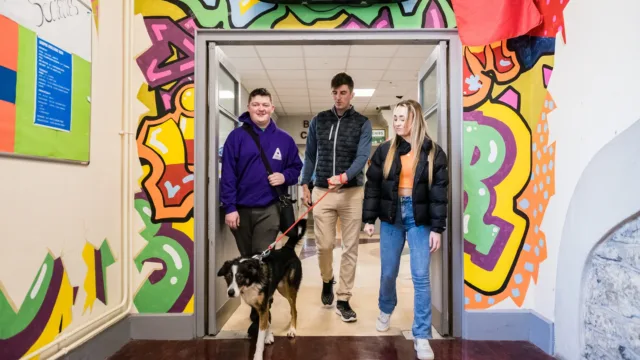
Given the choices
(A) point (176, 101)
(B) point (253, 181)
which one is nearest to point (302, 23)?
(A) point (176, 101)

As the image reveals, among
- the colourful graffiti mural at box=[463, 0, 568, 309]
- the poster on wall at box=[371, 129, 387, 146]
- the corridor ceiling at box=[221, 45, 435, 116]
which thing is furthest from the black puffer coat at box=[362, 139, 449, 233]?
the poster on wall at box=[371, 129, 387, 146]

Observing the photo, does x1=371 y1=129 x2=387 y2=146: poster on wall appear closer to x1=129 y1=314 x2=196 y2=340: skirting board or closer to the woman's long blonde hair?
the woman's long blonde hair

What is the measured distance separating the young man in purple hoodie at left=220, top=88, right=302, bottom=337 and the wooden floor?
0.94 ft

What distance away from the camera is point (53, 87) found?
6.05 feet

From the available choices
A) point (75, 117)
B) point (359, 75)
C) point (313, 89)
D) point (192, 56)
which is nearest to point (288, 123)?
point (313, 89)

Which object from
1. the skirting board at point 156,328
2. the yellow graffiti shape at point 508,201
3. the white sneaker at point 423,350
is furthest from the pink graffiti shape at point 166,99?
the white sneaker at point 423,350

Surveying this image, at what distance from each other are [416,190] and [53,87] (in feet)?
6.59

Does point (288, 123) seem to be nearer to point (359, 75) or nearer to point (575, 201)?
point (359, 75)

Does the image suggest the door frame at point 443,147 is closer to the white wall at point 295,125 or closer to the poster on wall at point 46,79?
the poster on wall at point 46,79

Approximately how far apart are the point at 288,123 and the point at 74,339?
8.96m

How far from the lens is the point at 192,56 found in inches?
104

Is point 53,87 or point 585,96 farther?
point 585,96

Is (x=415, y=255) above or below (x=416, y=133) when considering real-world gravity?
below

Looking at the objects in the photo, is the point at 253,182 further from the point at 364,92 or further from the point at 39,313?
the point at 364,92
